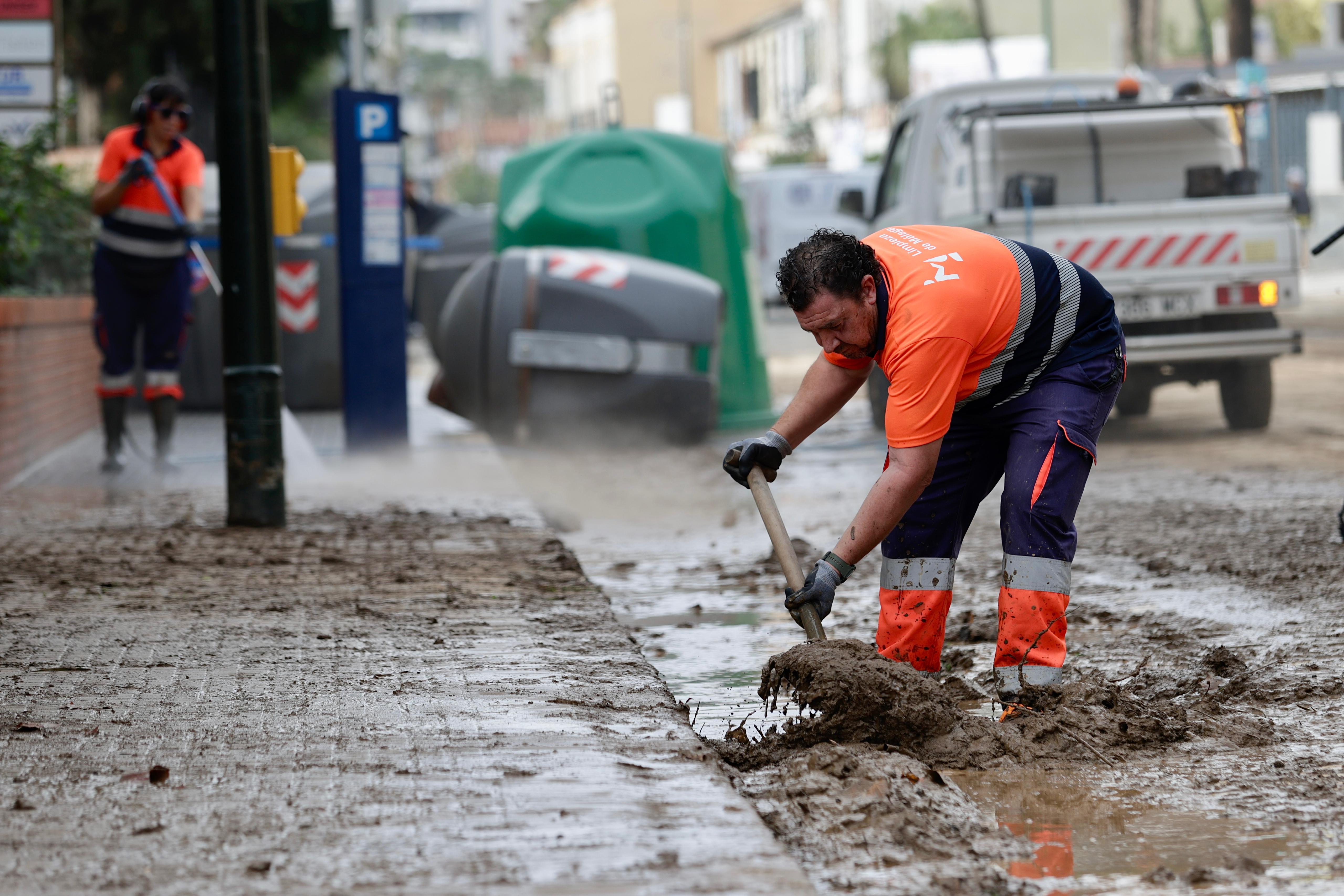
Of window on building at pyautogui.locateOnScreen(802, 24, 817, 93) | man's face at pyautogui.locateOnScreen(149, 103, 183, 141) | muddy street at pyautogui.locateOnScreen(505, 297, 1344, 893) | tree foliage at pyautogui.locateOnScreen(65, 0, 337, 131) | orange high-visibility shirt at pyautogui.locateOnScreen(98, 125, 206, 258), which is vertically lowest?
muddy street at pyautogui.locateOnScreen(505, 297, 1344, 893)

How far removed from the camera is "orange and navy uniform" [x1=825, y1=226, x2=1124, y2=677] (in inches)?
154

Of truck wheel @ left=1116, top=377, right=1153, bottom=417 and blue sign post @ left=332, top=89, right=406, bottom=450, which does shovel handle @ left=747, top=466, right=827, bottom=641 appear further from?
truck wheel @ left=1116, top=377, right=1153, bottom=417

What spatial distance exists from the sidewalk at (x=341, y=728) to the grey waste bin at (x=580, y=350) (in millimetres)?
3562

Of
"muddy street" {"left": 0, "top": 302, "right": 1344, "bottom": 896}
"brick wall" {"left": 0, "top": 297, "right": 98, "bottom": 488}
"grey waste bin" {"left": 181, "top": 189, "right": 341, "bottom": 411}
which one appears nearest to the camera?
"muddy street" {"left": 0, "top": 302, "right": 1344, "bottom": 896}

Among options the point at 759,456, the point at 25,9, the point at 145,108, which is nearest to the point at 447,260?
the point at 25,9

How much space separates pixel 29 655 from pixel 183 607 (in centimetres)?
76

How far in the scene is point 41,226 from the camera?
11109 millimetres

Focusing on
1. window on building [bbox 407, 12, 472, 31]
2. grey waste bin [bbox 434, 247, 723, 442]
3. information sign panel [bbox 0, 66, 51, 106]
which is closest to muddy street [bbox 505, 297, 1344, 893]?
grey waste bin [bbox 434, 247, 723, 442]

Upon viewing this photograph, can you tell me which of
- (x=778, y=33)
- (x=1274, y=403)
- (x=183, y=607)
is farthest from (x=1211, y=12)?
(x=183, y=607)

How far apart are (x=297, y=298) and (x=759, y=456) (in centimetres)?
841

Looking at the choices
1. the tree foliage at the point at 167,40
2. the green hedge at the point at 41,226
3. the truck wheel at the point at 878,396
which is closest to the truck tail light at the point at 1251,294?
the truck wheel at the point at 878,396

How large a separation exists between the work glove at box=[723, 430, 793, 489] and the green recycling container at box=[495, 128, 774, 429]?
7176 millimetres

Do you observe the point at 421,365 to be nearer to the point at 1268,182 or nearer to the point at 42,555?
the point at 1268,182

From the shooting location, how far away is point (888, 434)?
12.6 ft
